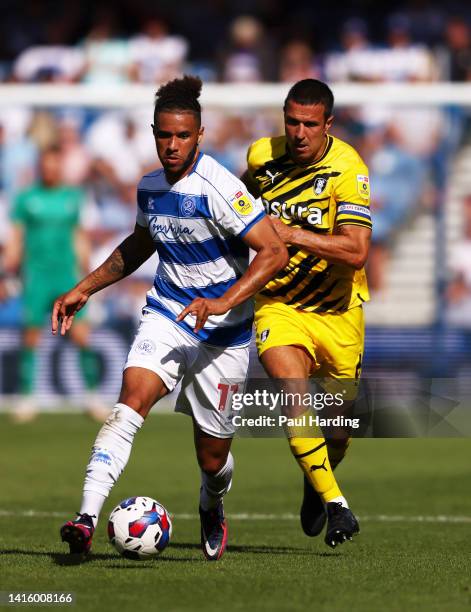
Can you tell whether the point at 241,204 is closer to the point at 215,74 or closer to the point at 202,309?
the point at 202,309

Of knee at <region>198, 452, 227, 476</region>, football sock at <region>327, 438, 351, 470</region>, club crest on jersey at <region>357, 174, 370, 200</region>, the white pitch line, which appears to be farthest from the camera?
the white pitch line

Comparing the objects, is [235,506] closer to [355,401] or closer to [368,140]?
[355,401]

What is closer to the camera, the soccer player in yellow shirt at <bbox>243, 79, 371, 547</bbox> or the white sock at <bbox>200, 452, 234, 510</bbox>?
the white sock at <bbox>200, 452, 234, 510</bbox>

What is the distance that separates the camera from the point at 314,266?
25.3ft

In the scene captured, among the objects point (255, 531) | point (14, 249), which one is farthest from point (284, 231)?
point (14, 249)

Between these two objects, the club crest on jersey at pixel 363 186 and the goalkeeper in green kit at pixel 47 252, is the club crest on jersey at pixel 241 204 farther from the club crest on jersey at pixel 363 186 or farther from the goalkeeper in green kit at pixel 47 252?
the goalkeeper in green kit at pixel 47 252

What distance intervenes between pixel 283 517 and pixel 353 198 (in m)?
2.71

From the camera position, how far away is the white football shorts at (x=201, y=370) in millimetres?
6805

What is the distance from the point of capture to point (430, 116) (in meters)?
17.1

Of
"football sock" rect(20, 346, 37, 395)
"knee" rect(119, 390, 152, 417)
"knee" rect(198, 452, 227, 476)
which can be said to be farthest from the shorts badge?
"football sock" rect(20, 346, 37, 395)

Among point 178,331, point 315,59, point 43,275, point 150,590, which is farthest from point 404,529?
point 315,59

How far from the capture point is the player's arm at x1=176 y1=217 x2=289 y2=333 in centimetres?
623

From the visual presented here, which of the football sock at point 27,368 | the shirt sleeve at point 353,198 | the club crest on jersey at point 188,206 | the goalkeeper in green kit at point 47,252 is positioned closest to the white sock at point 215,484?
the club crest on jersey at point 188,206

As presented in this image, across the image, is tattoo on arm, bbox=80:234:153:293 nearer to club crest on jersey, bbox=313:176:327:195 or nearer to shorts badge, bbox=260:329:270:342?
A: shorts badge, bbox=260:329:270:342
